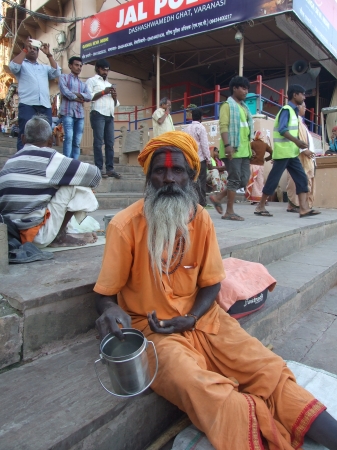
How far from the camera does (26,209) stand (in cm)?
Result: 271

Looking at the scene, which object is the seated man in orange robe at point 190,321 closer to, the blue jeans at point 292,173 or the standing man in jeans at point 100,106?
the blue jeans at point 292,173

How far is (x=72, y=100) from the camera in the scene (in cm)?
556

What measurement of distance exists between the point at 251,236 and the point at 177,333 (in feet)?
6.93

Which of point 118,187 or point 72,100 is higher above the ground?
point 72,100

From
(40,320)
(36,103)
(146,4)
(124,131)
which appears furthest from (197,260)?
(146,4)

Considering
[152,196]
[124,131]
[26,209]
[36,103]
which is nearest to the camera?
[152,196]

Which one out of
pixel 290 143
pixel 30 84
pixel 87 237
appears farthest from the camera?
pixel 290 143

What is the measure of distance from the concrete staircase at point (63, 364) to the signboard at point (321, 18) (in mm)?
9466

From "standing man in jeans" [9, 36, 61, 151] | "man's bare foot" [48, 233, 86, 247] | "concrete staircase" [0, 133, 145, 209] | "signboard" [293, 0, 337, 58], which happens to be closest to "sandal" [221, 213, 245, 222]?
A: "concrete staircase" [0, 133, 145, 209]

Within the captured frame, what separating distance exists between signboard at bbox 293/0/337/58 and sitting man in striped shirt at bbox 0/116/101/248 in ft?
29.0

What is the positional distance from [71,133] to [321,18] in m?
9.24

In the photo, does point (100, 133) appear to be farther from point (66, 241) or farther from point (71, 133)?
point (66, 241)

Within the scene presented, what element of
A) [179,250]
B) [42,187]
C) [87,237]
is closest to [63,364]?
[179,250]

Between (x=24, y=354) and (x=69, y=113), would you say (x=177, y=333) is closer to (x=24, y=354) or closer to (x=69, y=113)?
(x=24, y=354)
